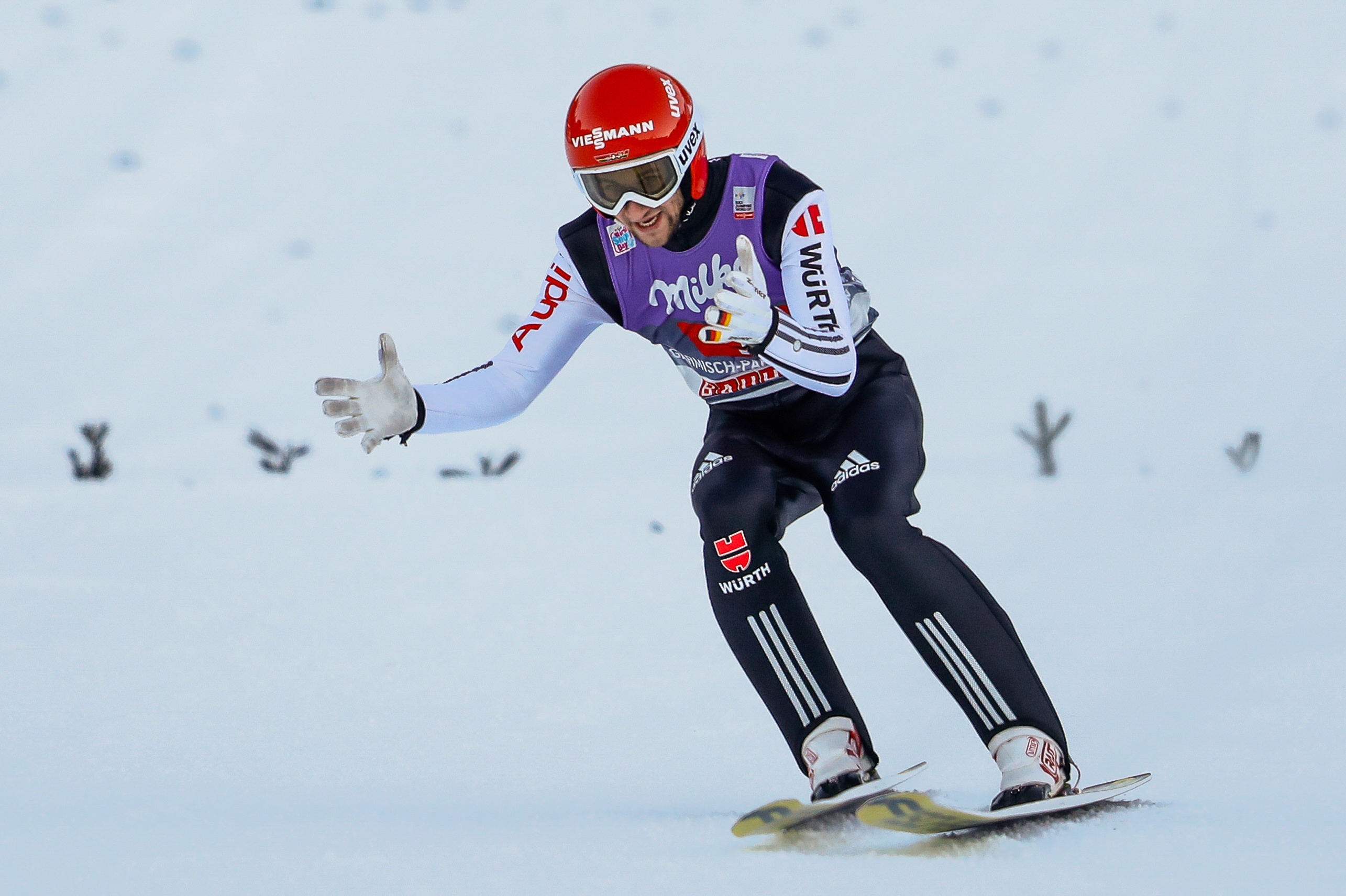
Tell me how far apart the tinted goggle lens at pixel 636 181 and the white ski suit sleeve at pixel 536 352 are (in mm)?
398

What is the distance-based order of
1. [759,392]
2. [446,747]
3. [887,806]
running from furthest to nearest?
[446,747] < [759,392] < [887,806]

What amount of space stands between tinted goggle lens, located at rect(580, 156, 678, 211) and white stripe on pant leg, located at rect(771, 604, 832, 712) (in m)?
1.20

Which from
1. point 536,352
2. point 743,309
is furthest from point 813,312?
point 536,352

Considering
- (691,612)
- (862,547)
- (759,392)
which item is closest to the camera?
(862,547)

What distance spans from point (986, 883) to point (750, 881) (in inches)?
21.3

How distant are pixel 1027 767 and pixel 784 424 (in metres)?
1.19

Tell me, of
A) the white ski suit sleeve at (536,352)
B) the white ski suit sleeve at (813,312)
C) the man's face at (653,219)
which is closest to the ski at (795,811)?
the white ski suit sleeve at (813,312)

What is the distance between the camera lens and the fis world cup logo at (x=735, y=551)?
3.56 metres

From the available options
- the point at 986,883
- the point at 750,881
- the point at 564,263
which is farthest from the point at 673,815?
the point at 564,263

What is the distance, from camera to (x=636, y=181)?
351cm

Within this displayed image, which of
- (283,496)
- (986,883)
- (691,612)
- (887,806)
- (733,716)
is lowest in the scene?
(986,883)

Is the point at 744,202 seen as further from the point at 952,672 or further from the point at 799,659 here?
the point at 952,672

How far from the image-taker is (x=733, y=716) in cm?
538

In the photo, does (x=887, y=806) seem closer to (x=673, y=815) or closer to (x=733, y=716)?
(x=673, y=815)
